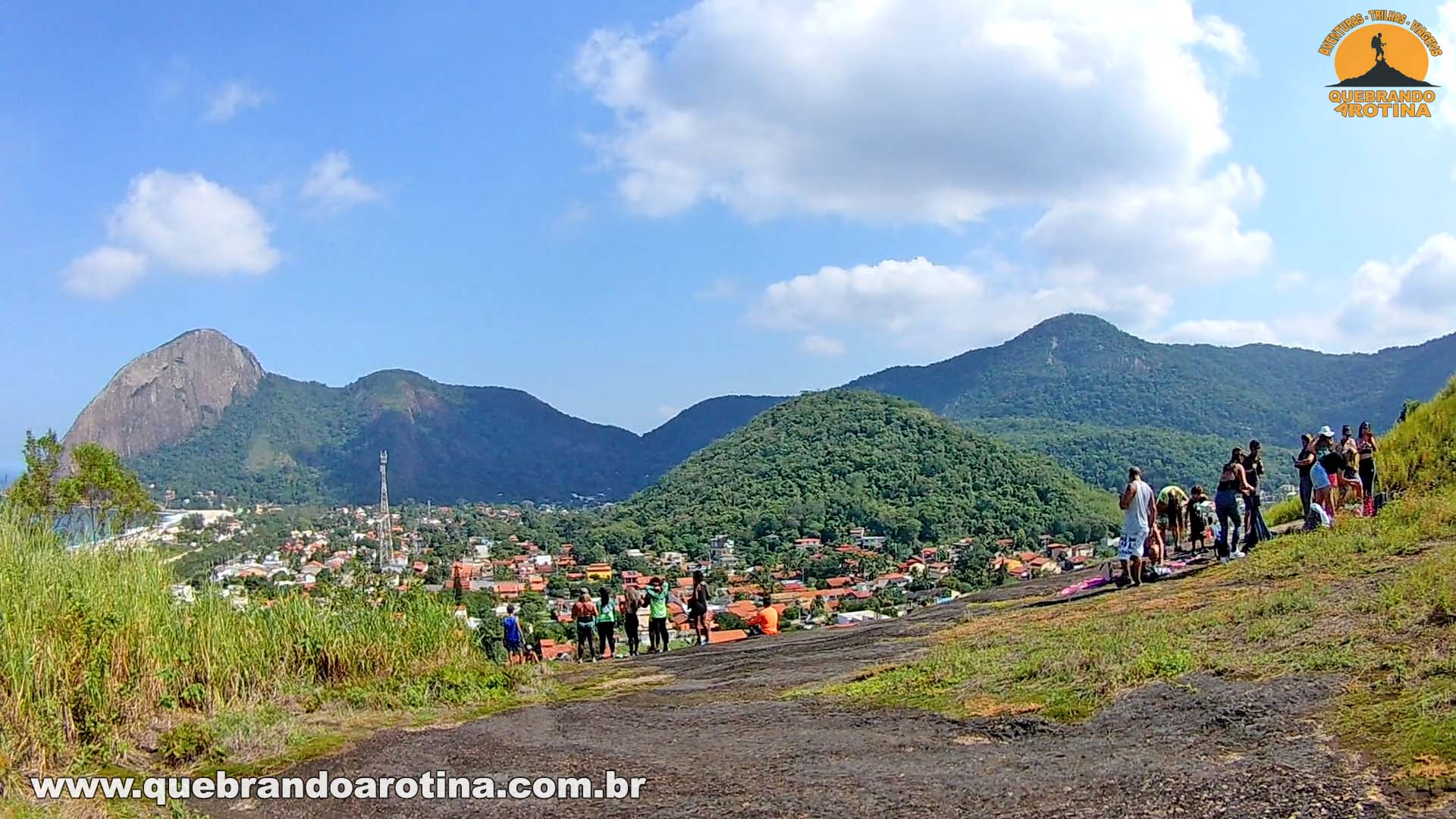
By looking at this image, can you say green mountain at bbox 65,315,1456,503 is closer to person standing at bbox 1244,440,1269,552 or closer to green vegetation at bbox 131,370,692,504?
green vegetation at bbox 131,370,692,504

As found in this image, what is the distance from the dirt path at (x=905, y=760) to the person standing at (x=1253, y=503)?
7879mm

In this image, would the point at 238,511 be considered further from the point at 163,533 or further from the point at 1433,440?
the point at 1433,440

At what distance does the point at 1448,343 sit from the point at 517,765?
14058cm

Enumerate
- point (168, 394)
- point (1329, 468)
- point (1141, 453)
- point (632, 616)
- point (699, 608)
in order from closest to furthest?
point (1329, 468)
point (632, 616)
point (699, 608)
point (1141, 453)
point (168, 394)

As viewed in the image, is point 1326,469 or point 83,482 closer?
point 1326,469

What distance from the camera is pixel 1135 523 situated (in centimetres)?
1242

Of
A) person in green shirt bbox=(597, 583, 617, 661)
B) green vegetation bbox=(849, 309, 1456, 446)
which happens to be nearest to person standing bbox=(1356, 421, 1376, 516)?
person in green shirt bbox=(597, 583, 617, 661)

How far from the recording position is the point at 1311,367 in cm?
13000

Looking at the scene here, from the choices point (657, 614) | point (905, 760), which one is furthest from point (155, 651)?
→ point (657, 614)

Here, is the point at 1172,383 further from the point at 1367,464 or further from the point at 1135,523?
the point at 1135,523

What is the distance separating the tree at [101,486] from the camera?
74.2ft

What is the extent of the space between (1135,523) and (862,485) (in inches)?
2283

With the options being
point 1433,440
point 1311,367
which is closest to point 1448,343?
point 1311,367

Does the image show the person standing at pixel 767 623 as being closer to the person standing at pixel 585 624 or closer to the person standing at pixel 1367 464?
the person standing at pixel 585 624
